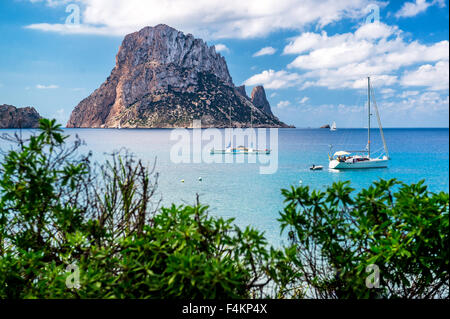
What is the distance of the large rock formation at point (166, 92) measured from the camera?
171 feet

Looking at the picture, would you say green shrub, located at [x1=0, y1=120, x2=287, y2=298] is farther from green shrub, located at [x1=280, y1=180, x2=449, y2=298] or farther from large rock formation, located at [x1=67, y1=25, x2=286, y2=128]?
large rock formation, located at [x1=67, y1=25, x2=286, y2=128]

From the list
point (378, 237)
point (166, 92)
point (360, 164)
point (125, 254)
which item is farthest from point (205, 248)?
point (166, 92)

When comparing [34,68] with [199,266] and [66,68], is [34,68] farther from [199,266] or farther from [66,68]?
[199,266]

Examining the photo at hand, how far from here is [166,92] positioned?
61.0 meters

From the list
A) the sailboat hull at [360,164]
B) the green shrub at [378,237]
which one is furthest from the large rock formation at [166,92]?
the green shrub at [378,237]

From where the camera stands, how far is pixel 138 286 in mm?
1290

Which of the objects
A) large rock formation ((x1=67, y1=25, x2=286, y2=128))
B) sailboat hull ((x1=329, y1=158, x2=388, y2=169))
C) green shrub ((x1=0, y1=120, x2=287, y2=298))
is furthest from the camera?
large rock formation ((x1=67, y1=25, x2=286, y2=128))

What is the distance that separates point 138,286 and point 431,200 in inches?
48.6

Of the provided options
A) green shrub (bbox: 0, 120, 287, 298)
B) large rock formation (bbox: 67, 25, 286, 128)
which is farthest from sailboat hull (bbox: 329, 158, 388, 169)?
large rock formation (bbox: 67, 25, 286, 128)

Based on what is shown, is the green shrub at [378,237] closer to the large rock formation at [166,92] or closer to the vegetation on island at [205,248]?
the vegetation on island at [205,248]

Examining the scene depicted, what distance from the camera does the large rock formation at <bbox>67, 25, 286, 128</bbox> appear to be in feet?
171

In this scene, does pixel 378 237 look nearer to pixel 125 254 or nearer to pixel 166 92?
pixel 125 254

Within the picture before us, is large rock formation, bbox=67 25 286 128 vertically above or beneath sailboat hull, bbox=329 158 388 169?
above

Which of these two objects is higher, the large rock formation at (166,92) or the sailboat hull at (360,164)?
the large rock formation at (166,92)
